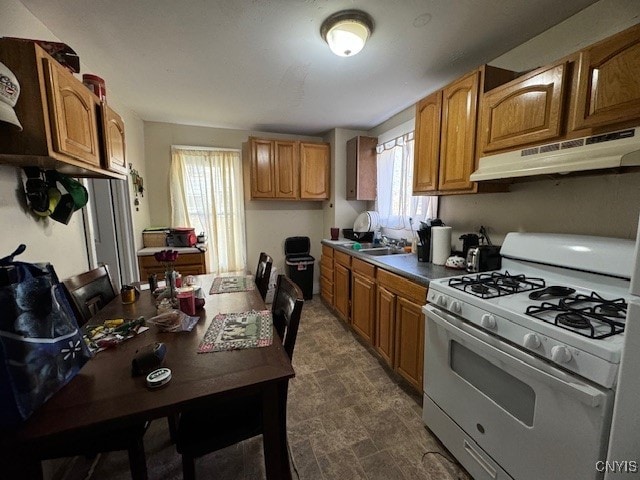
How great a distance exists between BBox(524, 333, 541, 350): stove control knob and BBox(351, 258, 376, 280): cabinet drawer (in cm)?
133

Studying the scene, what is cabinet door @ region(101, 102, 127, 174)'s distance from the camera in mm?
1476

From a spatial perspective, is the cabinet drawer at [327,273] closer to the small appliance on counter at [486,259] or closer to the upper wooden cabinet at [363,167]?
the upper wooden cabinet at [363,167]

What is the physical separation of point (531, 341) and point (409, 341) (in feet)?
3.11

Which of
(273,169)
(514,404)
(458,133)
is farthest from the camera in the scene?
(273,169)

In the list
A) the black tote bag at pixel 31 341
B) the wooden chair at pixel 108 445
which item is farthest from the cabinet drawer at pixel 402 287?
the black tote bag at pixel 31 341

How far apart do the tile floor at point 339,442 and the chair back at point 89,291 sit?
77 cm

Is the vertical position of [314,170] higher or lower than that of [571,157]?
higher

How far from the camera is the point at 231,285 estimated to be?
6.03 ft

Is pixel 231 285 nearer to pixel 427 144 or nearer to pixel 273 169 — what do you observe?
pixel 427 144

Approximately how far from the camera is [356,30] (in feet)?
4.80

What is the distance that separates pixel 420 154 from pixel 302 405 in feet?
6.84

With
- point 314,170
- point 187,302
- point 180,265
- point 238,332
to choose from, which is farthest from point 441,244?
point 180,265

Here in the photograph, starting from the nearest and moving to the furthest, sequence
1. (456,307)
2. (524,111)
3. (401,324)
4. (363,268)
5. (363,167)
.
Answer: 1. (456,307)
2. (524,111)
3. (401,324)
4. (363,268)
5. (363,167)

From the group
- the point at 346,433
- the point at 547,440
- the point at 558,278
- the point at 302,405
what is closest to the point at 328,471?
the point at 346,433
